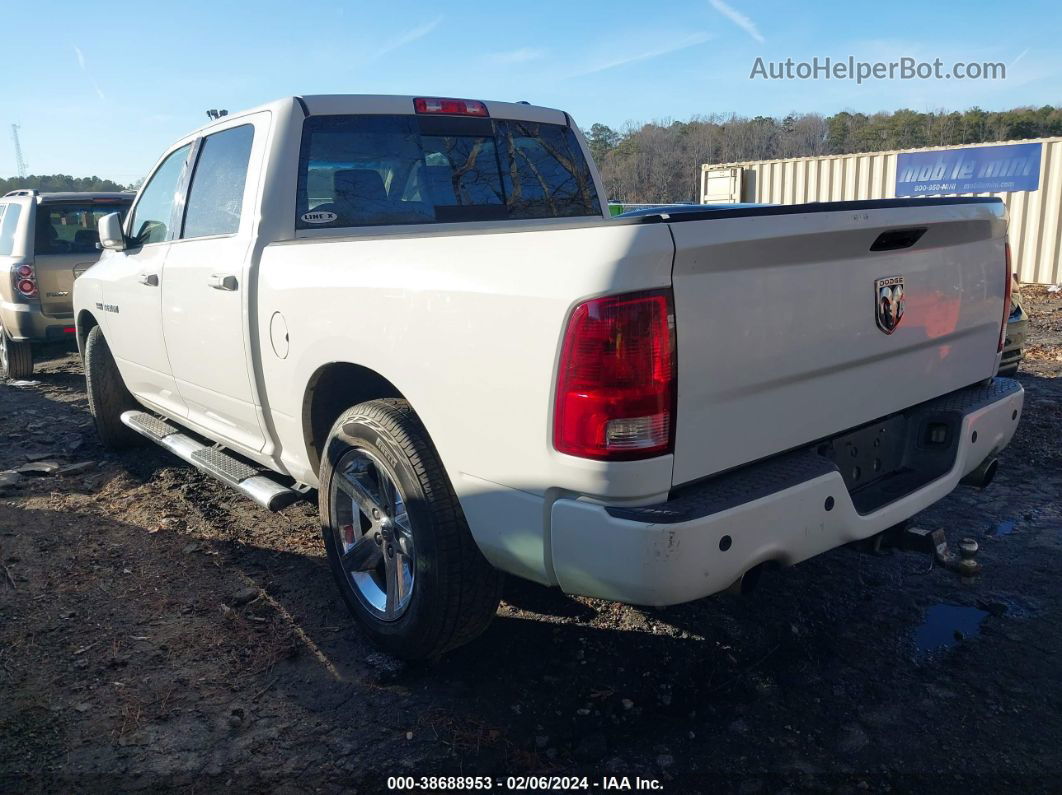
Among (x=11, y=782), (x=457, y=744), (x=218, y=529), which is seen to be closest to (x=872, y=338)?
(x=457, y=744)

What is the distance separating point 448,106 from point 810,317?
245cm

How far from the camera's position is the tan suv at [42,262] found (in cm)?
843

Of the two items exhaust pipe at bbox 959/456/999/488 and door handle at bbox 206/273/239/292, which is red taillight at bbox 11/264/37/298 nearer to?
door handle at bbox 206/273/239/292

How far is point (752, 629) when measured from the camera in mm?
3250

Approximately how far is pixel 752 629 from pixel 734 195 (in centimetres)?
1857

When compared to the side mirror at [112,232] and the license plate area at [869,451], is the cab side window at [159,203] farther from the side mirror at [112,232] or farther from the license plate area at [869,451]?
the license plate area at [869,451]

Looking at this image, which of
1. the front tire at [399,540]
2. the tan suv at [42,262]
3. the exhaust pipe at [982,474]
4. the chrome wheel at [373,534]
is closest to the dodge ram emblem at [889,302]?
the exhaust pipe at [982,474]

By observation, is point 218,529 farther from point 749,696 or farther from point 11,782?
point 749,696

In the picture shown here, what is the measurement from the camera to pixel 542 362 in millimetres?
2189

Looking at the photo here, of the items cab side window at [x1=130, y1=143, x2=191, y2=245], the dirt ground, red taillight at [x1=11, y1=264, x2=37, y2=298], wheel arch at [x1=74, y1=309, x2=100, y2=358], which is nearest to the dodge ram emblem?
the dirt ground

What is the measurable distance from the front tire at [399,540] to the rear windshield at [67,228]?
6.79 m

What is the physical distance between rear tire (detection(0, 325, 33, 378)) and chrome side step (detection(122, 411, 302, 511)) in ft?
14.6

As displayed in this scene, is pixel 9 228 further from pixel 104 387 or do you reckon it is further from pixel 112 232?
pixel 112 232

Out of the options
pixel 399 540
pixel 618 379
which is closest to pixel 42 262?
pixel 399 540
